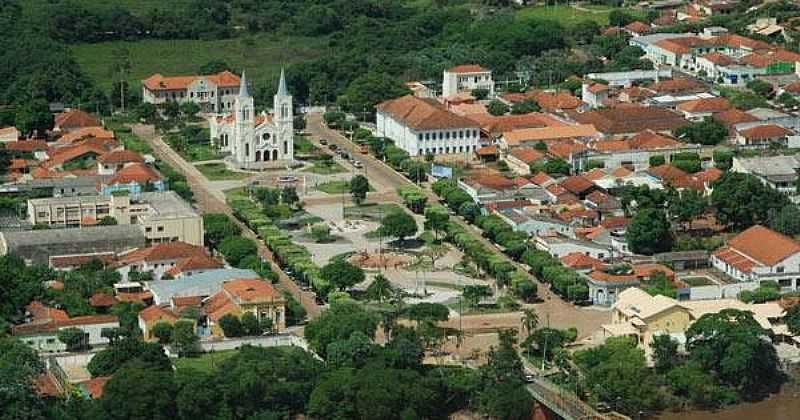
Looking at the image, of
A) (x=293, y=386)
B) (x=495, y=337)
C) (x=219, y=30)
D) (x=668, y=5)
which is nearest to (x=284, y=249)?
(x=495, y=337)

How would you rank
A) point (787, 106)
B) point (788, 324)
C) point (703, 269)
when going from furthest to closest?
point (787, 106)
point (703, 269)
point (788, 324)

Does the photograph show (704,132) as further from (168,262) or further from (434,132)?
(168,262)

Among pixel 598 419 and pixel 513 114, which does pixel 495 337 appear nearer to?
pixel 598 419

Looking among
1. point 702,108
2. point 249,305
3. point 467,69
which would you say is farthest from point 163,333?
point 467,69

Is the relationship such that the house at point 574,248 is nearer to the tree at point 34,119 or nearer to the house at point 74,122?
the house at point 74,122

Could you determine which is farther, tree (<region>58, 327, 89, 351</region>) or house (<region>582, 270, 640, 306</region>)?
house (<region>582, 270, 640, 306</region>)

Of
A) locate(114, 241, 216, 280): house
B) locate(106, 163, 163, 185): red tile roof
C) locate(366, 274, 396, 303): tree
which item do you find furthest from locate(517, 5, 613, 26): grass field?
locate(366, 274, 396, 303): tree

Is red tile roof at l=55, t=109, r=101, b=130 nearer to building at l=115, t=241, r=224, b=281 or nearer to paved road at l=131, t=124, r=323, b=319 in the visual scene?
paved road at l=131, t=124, r=323, b=319
